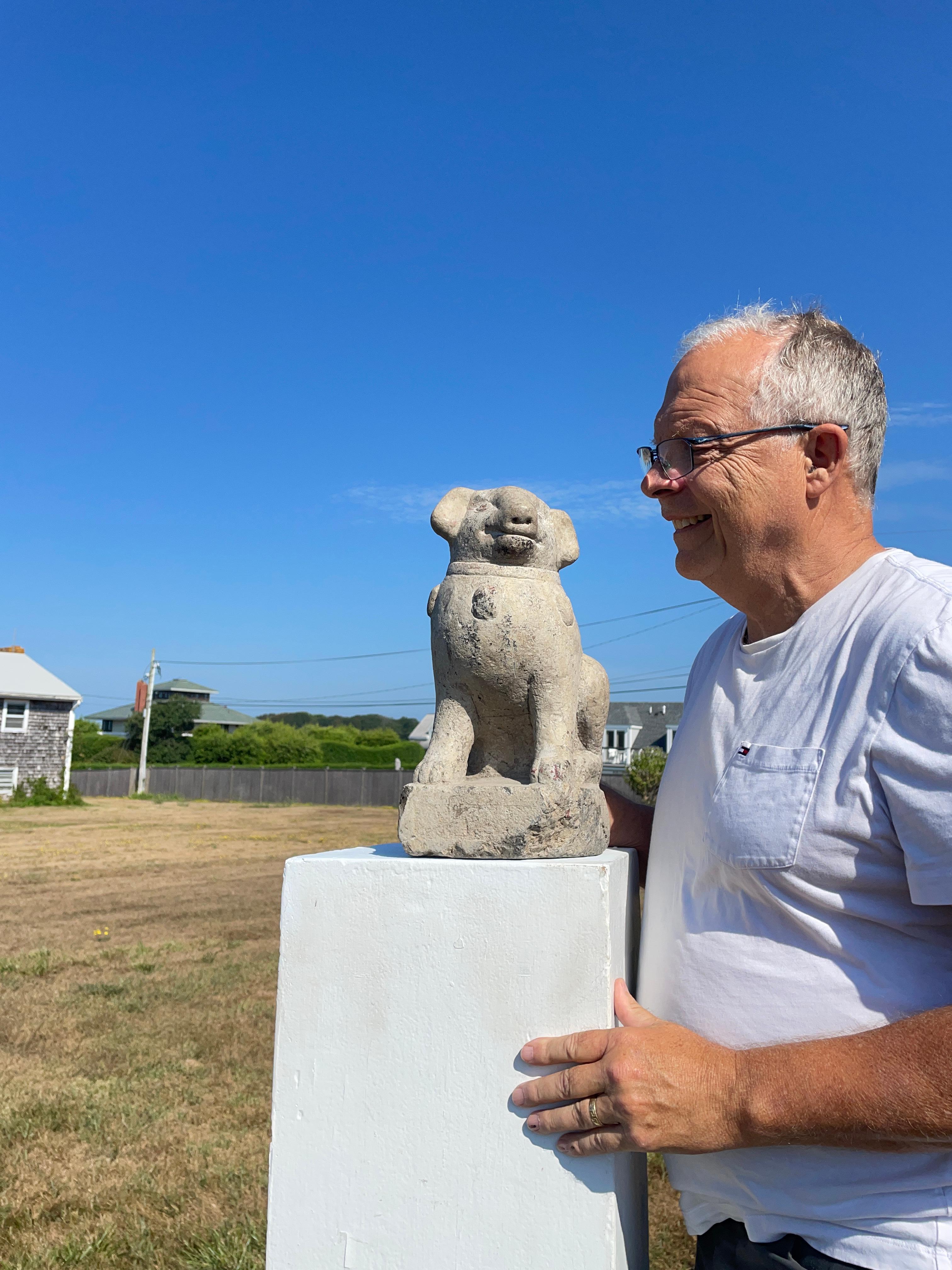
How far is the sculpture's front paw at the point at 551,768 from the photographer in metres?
2.04

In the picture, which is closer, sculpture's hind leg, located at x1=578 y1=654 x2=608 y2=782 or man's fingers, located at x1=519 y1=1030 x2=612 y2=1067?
man's fingers, located at x1=519 y1=1030 x2=612 y2=1067

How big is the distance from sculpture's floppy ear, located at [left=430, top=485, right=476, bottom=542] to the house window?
23.0m

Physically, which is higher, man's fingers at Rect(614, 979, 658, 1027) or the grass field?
man's fingers at Rect(614, 979, 658, 1027)

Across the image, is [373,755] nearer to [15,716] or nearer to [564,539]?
[15,716]

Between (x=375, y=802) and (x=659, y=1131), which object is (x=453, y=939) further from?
(x=375, y=802)

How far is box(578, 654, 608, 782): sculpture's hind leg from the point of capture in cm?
244

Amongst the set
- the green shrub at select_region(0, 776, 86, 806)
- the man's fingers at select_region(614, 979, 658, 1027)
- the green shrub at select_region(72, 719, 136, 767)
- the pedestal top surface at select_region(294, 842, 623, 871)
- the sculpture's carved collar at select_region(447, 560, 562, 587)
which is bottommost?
the green shrub at select_region(0, 776, 86, 806)

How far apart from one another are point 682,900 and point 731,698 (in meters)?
0.37

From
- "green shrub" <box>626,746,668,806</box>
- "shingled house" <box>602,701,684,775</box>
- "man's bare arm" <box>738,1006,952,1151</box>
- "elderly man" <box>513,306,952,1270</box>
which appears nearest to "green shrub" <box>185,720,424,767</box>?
"shingled house" <box>602,701,684,775</box>

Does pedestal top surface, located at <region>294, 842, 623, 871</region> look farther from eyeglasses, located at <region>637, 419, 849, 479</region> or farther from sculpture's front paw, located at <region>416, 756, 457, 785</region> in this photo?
eyeglasses, located at <region>637, 419, 849, 479</region>

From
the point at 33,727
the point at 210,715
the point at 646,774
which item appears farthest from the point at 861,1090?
the point at 210,715

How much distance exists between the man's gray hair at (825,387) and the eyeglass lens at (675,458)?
131mm

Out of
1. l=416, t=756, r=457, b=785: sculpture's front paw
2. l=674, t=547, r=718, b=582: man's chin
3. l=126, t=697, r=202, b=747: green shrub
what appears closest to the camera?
l=674, t=547, r=718, b=582: man's chin

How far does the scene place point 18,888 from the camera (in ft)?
32.7
